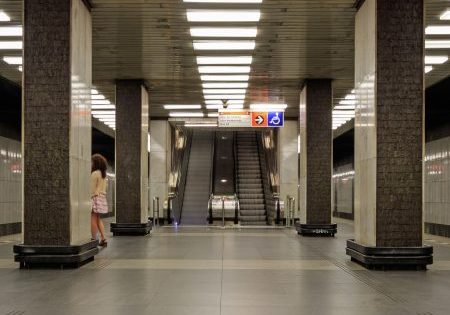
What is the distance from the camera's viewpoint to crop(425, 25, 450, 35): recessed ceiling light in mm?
11336

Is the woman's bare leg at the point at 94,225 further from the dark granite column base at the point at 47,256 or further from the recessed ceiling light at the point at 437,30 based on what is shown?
the recessed ceiling light at the point at 437,30

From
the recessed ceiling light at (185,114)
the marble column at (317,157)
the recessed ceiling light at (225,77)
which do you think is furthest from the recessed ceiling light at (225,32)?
the recessed ceiling light at (185,114)

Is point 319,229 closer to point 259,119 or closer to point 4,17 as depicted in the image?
point 259,119

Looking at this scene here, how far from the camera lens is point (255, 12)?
35.3ft

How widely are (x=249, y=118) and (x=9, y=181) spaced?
7.28 m

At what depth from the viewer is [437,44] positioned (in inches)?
491

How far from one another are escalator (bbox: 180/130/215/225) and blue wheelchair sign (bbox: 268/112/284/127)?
6593 mm

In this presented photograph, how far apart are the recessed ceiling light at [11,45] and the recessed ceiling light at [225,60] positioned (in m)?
3.80

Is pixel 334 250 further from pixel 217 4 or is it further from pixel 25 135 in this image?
pixel 25 135

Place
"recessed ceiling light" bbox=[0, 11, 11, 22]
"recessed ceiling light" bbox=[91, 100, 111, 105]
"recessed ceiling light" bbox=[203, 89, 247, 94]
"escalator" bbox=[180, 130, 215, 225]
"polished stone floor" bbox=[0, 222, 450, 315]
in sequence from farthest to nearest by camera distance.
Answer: "escalator" bbox=[180, 130, 215, 225], "recessed ceiling light" bbox=[91, 100, 111, 105], "recessed ceiling light" bbox=[203, 89, 247, 94], "recessed ceiling light" bbox=[0, 11, 11, 22], "polished stone floor" bbox=[0, 222, 450, 315]

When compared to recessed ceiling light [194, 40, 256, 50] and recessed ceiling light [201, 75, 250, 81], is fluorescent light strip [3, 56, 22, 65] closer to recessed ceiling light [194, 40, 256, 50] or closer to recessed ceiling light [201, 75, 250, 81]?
recessed ceiling light [194, 40, 256, 50]

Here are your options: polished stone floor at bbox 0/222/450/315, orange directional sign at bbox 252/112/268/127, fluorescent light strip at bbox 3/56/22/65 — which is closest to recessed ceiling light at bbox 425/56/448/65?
polished stone floor at bbox 0/222/450/315

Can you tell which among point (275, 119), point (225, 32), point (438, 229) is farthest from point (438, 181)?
point (225, 32)

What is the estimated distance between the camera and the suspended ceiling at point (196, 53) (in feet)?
34.3
